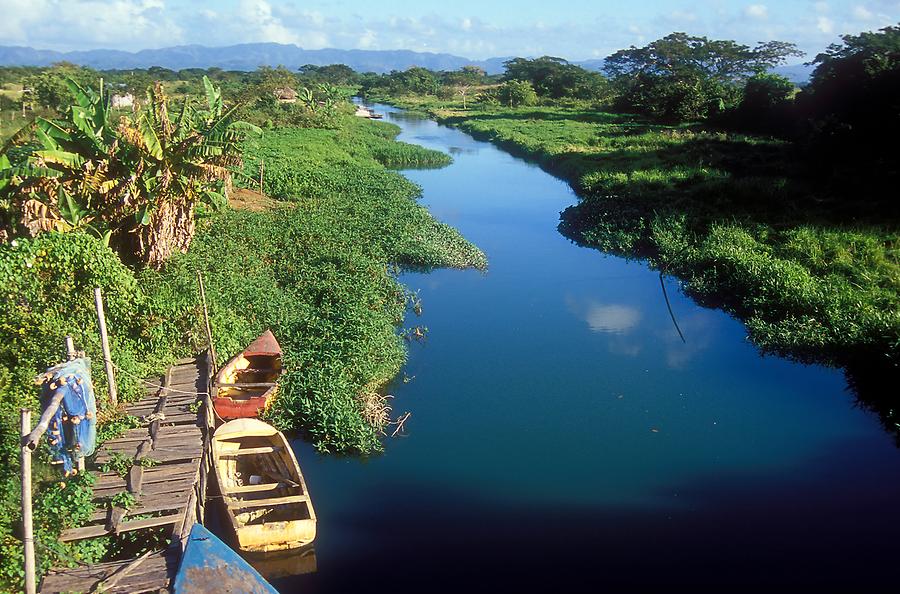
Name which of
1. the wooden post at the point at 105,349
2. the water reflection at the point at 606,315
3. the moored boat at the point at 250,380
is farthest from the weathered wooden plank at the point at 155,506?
the water reflection at the point at 606,315

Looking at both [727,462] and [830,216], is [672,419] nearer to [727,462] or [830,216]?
[727,462]

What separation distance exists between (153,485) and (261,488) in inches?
50.7

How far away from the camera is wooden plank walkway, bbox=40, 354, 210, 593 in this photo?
6.53 metres

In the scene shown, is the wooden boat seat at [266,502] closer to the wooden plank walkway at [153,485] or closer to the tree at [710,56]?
the wooden plank walkway at [153,485]

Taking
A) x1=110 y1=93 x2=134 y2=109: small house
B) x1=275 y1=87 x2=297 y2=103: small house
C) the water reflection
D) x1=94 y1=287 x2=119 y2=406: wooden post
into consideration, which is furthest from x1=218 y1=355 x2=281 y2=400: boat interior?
x1=275 y1=87 x2=297 y2=103: small house

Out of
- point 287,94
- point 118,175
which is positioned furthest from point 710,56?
point 118,175

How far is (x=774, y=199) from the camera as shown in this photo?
21.5m

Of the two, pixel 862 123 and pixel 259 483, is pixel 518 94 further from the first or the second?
pixel 259 483

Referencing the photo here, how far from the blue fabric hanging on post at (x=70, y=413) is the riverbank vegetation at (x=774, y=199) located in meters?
12.2

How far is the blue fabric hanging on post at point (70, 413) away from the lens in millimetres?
7133

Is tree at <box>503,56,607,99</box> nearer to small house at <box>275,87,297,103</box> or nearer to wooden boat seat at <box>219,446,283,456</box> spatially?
small house at <box>275,87,297,103</box>

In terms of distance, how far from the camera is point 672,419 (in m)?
11.9

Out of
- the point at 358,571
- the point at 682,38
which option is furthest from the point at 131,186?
the point at 682,38

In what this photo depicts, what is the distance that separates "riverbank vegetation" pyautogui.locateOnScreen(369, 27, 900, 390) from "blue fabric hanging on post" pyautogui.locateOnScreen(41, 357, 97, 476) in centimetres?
1217
